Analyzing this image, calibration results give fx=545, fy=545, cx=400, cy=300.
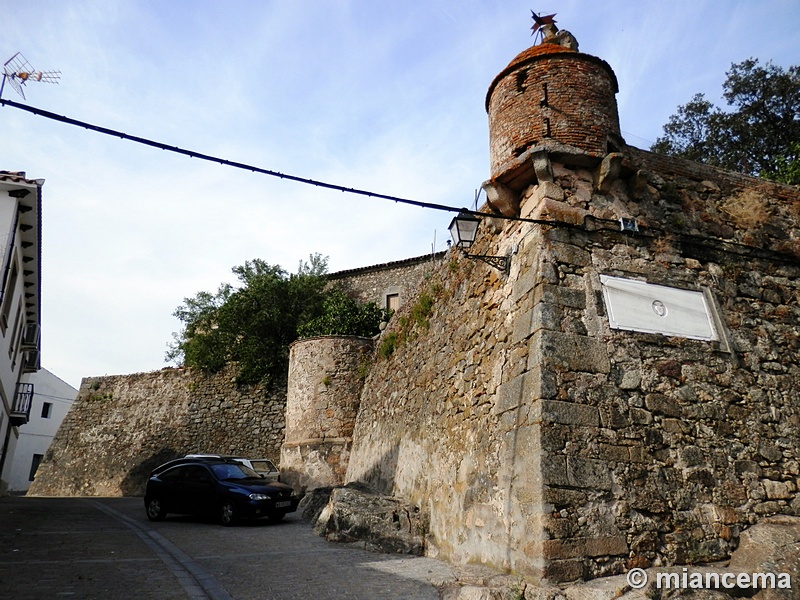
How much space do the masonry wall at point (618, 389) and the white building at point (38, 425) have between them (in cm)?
3127

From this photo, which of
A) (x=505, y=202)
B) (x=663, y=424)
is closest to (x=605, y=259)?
(x=505, y=202)

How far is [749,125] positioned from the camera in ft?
61.4

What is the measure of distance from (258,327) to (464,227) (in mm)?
16384

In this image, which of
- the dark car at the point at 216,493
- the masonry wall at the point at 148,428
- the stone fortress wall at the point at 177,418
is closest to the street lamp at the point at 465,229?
the dark car at the point at 216,493

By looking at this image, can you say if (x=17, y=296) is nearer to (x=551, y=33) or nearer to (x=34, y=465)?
(x=551, y=33)

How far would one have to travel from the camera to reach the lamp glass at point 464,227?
7.04 m

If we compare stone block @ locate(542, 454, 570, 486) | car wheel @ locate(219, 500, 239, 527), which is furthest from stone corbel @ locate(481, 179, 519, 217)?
car wheel @ locate(219, 500, 239, 527)

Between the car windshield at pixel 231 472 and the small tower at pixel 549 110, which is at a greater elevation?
the small tower at pixel 549 110

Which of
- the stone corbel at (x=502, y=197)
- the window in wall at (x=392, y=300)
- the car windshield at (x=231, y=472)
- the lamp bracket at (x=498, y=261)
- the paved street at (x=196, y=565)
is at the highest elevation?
the window in wall at (x=392, y=300)

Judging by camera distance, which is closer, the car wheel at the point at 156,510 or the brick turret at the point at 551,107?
the brick turret at the point at 551,107

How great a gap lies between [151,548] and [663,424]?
7.49m

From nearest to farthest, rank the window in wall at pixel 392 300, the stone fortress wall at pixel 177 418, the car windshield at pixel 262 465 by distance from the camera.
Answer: the stone fortress wall at pixel 177 418 → the car windshield at pixel 262 465 → the window in wall at pixel 392 300

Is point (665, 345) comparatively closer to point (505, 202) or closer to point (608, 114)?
point (505, 202)

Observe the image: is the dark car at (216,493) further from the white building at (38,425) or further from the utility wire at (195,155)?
the white building at (38,425)
